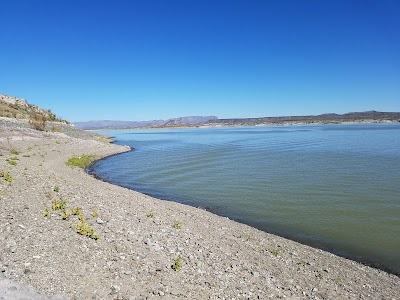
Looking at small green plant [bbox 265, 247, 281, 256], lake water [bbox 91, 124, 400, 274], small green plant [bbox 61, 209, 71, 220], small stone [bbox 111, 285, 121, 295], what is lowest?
lake water [bbox 91, 124, 400, 274]

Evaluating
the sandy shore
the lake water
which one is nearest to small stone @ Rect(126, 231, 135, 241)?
the sandy shore

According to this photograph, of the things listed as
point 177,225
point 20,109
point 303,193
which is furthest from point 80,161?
point 20,109

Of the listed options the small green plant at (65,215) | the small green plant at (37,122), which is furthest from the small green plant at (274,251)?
the small green plant at (37,122)

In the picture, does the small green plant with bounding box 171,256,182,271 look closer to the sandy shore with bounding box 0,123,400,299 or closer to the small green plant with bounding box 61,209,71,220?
the sandy shore with bounding box 0,123,400,299

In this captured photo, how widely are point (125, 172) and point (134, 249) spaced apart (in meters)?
26.2

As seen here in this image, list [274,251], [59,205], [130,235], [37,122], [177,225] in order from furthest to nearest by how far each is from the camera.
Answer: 1. [37,122]
2. [177,225]
3. [59,205]
4. [274,251]
5. [130,235]

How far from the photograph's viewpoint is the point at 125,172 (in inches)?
1452

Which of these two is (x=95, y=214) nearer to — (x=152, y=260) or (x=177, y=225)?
(x=177, y=225)

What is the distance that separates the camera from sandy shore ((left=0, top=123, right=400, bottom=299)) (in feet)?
29.5

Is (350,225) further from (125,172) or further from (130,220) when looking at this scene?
(125,172)

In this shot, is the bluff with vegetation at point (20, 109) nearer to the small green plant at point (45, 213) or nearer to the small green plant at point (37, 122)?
the small green plant at point (37, 122)

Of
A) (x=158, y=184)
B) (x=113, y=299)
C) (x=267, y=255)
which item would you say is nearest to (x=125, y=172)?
(x=158, y=184)

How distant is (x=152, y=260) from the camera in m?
10.9

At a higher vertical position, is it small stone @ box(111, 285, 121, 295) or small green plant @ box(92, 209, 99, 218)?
small green plant @ box(92, 209, 99, 218)
